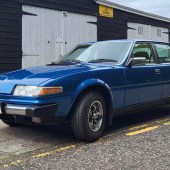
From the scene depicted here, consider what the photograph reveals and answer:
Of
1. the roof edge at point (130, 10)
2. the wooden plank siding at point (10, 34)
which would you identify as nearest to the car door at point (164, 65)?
the wooden plank siding at point (10, 34)

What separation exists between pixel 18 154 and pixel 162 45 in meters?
3.93

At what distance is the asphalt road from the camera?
4602mm

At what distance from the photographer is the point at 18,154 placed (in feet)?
16.7

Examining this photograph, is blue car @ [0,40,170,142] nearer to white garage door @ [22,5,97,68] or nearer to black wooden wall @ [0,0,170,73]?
black wooden wall @ [0,0,170,73]

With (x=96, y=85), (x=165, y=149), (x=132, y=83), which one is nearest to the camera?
(x=165, y=149)

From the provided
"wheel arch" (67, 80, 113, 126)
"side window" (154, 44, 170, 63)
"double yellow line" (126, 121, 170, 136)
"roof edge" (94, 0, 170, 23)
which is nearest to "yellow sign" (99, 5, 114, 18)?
"roof edge" (94, 0, 170, 23)

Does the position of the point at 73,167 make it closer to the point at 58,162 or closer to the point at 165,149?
the point at 58,162

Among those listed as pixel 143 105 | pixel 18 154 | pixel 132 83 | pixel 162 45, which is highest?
pixel 162 45

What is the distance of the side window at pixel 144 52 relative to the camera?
6.79 meters

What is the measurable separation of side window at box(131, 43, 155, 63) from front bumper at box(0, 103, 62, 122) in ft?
6.98

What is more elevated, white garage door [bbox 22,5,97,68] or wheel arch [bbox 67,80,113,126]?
white garage door [bbox 22,5,97,68]

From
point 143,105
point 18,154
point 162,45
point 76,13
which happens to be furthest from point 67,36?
point 18,154

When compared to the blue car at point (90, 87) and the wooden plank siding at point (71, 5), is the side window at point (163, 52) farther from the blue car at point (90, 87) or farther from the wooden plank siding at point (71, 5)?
the wooden plank siding at point (71, 5)

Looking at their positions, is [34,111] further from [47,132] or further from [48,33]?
[48,33]
